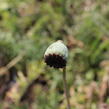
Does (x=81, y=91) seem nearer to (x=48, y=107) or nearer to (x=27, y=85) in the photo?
(x=48, y=107)

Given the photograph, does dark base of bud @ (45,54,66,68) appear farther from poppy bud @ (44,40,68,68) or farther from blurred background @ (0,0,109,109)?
blurred background @ (0,0,109,109)

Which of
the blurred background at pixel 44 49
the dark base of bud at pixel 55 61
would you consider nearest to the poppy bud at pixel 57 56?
the dark base of bud at pixel 55 61

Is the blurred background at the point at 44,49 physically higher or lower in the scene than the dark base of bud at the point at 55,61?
higher

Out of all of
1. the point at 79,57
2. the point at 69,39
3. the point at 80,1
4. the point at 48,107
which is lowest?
the point at 48,107

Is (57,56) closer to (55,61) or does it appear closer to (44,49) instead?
(55,61)

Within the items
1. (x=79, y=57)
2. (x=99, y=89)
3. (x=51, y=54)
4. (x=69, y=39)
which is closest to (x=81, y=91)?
(x=99, y=89)

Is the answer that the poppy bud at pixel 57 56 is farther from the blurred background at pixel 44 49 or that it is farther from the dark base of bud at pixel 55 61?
the blurred background at pixel 44 49

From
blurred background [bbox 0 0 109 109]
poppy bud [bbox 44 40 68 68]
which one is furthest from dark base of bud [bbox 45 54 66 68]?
blurred background [bbox 0 0 109 109]
